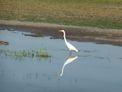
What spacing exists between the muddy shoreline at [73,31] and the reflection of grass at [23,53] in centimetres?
713

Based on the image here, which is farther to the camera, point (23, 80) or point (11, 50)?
point (11, 50)

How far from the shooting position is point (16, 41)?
3041 centimetres

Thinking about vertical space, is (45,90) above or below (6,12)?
above

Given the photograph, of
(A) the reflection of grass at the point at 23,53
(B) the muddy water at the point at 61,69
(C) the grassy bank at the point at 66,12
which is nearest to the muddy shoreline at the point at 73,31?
(C) the grassy bank at the point at 66,12

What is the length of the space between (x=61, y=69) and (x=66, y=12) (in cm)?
2107

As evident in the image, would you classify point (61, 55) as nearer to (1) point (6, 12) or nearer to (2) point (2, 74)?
(2) point (2, 74)

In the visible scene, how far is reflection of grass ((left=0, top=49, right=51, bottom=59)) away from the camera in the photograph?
25250 millimetres

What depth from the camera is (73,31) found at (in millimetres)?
36188

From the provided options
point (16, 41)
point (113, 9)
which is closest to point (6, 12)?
point (113, 9)

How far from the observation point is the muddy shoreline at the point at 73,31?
33750 mm

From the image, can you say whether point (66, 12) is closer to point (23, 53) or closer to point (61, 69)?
point (23, 53)

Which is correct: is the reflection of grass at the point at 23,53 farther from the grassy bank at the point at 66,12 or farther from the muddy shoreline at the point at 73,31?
the grassy bank at the point at 66,12

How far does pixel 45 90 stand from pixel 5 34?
14553 mm

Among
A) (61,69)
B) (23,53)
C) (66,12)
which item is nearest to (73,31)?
(66,12)
